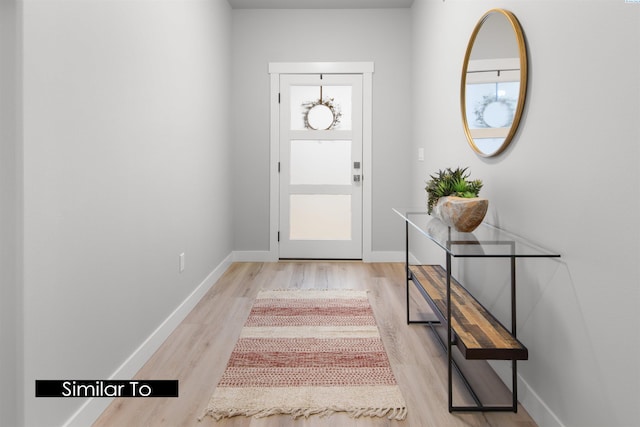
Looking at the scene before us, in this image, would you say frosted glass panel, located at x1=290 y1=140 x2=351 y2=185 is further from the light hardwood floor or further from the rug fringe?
the rug fringe

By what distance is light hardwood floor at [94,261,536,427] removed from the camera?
1595 millimetres

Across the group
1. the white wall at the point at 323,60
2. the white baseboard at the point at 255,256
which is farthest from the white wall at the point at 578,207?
the white baseboard at the point at 255,256

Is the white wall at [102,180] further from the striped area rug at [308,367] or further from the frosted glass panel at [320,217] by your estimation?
the frosted glass panel at [320,217]

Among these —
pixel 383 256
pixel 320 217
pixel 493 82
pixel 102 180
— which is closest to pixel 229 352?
pixel 102 180

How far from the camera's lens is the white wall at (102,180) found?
1300 millimetres

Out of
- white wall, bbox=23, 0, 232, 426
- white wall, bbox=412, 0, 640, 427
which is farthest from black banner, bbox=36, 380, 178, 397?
white wall, bbox=412, 0, 640, 427

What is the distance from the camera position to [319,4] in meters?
4.11

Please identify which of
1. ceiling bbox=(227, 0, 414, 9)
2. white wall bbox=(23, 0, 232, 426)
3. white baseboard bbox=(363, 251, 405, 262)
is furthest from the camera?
white baseboard bbox=(363, 251, 405, 262)

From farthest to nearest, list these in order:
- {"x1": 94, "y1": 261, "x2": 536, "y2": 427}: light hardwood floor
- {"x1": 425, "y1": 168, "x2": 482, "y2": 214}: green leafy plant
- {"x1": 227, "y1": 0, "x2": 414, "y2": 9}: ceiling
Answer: {"x1": 227, "y1": 0, "x2": 414, "y2": 9}: ceiling
{"x1": 425, "y1": 168, "x2": 482, "y2": 214}: green leafy plant
{"x1": 94, "y1": 261, "x2": 536, "y2": 427}: light hardwood floor

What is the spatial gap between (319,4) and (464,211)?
10.4ft

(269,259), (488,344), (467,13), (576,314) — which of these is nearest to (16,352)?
(488,344)

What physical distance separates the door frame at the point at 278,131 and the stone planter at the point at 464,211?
2.44m

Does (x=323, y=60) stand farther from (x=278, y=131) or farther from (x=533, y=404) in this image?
(x=533, y=404)

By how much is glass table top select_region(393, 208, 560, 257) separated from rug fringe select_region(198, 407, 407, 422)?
673 mm
